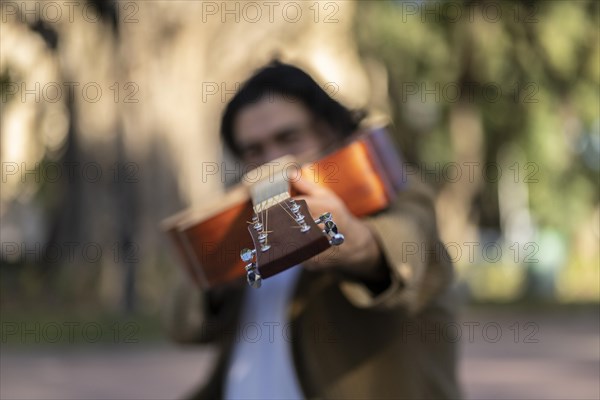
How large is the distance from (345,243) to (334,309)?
35cm

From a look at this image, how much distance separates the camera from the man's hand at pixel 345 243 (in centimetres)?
195

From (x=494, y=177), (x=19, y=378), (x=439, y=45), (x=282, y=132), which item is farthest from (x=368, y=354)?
(x=494, y=177)

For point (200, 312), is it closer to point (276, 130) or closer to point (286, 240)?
point (276, 130)

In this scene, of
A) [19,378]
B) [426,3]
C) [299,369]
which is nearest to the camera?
[299,369]

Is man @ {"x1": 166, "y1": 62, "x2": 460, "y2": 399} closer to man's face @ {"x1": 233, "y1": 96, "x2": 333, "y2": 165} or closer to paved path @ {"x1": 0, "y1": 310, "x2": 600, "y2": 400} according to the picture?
man's face @ {"x1": 233, "y1": 96, "x2": 333, "y2": 165}

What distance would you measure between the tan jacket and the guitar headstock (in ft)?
1.42

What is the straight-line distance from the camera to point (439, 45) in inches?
638

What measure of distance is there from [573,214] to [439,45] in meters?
4.10

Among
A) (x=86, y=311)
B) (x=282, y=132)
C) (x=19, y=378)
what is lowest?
(x=86, y=311)

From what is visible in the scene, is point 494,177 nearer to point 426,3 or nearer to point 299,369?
point 426,3

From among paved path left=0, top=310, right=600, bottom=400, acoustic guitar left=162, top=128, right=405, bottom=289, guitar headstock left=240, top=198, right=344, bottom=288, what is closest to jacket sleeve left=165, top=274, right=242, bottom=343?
acoustic guitar left=162, top=128, right=405, bottom=289

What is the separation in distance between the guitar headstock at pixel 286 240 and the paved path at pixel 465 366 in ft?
16.8

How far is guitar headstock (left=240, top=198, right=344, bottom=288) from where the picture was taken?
1.64 meters

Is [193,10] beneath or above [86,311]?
above
